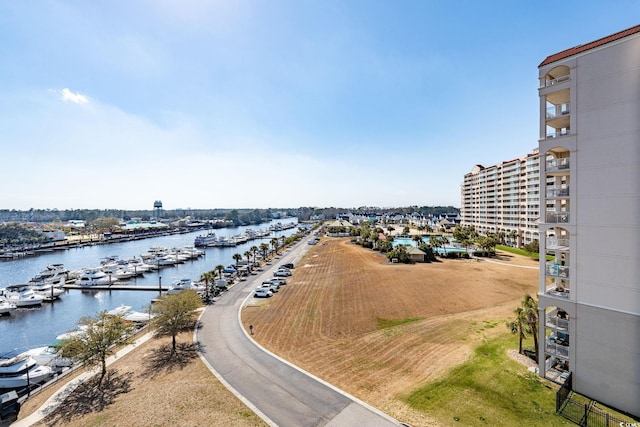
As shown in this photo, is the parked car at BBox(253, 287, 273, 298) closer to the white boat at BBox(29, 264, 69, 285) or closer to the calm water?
the calm water

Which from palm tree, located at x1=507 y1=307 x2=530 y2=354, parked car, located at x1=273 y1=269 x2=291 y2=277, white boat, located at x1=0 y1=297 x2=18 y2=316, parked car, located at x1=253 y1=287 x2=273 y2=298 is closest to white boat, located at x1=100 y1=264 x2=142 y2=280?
white boat, located at x1=0 y1=297 x2=18 y2=316

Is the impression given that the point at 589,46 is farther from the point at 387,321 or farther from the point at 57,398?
the point at 57,398

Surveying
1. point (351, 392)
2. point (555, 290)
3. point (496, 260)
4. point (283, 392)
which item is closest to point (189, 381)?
point (283, 392)

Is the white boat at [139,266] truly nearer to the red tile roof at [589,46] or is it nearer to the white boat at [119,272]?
the white boat at [119,272]

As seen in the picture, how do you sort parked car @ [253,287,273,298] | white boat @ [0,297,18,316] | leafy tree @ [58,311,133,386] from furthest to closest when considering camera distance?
A: white boat @ [0,297,18,316] → parked car @ [253,287,273,298] → leafy tree @ [58,311,133,386]

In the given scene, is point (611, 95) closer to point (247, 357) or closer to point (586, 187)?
point (586, 187)

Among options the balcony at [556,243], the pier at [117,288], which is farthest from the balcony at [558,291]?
the pier at [117,288]

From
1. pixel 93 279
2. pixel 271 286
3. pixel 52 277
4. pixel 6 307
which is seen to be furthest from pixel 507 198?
pixel 52 277
